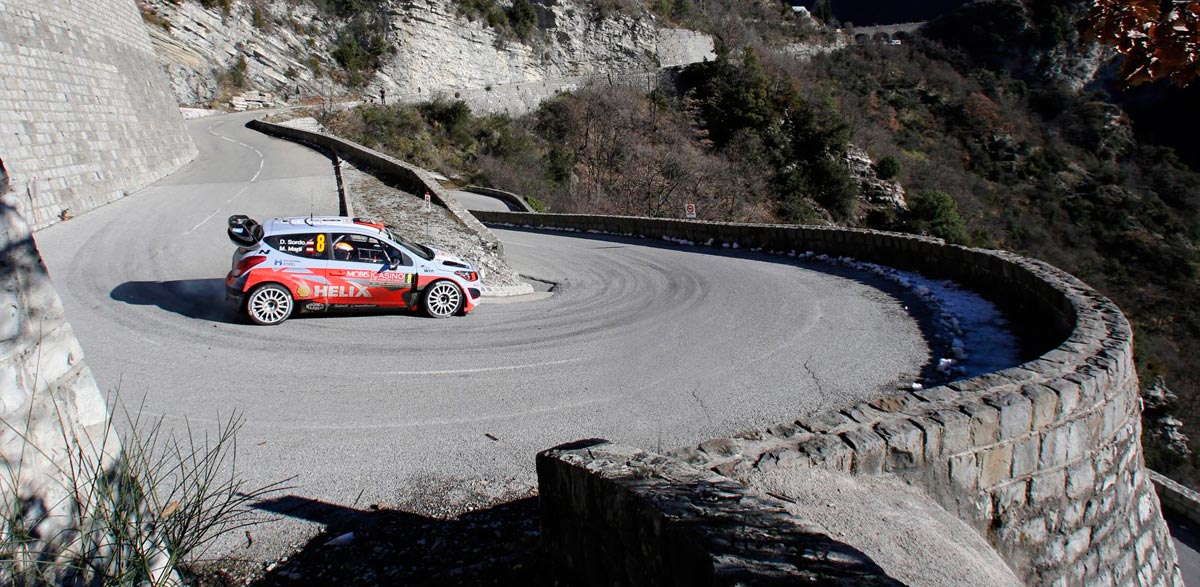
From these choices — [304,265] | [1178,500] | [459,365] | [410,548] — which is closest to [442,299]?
[304,265]

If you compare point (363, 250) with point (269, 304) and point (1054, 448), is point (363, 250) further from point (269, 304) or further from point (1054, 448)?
point (1054, 448)

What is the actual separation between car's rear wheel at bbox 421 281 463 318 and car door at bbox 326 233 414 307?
352 millimetres

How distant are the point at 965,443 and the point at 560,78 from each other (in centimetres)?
7126

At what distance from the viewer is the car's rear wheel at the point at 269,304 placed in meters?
10.8

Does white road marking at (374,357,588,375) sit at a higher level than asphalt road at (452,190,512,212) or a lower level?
lower

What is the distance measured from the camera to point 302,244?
36.5 ft

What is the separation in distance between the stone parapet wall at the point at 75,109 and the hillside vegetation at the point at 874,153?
1630 centimetres

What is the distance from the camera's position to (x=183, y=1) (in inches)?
1896

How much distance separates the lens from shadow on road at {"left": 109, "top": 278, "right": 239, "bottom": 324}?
443 inches

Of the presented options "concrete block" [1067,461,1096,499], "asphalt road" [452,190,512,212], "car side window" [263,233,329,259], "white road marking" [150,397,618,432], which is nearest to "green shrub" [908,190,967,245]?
"asphalt road" [452,190,512,212]

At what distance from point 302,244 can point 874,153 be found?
65146 mm

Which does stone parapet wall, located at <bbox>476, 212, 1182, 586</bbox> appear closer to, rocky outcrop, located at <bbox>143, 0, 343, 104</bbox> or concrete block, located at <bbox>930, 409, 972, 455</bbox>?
concrete block, located at <bbox>930, 409, 972, 455</bbox>

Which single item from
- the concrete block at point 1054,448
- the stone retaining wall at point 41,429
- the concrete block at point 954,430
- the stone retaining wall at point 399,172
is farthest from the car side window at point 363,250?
the concrete block at point 1054,448

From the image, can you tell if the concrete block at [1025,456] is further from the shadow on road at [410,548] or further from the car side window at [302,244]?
the car side window at [302,244]
